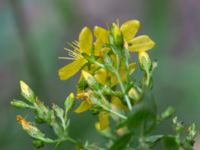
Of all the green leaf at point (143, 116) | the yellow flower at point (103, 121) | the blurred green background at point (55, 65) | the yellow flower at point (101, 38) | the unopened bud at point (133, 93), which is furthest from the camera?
the blurred green background at point (55, 65)

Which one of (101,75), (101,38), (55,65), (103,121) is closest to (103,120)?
(103,121)

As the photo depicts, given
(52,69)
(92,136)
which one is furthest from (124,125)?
(52,69)

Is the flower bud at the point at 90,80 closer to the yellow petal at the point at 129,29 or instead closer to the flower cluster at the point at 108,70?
the flower cluster at the point at 108,70

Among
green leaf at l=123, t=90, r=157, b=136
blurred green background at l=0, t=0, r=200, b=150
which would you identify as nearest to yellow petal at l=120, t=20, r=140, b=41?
green leaf at l=123, t=90, r=157, b=136

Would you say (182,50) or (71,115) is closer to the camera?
(71,115)

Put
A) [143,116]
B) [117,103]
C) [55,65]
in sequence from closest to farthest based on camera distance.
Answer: [143,116] → [117,103] → [55,65]

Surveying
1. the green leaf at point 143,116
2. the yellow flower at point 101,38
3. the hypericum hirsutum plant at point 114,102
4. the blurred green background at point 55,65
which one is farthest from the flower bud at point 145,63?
the blurred green background at point 55,65

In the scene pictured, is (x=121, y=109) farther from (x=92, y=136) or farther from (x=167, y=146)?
(x=92, y=136)

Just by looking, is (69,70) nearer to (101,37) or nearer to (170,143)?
(101,37)
